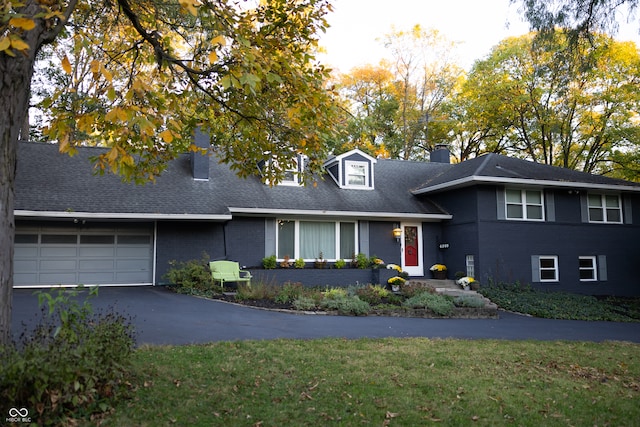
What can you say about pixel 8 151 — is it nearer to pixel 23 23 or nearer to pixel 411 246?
pixel 23 23

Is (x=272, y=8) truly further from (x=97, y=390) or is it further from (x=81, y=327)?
(x=97, y=390)

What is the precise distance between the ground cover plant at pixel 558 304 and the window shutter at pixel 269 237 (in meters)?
7.30

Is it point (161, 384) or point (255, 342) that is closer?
point (161, 384)

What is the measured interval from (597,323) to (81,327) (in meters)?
13.0

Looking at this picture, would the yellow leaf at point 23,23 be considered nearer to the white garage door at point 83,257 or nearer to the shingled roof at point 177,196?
the shingled roof at point 177,196

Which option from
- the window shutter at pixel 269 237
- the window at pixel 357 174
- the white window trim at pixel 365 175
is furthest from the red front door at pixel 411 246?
the window shutter at pixel 269 237

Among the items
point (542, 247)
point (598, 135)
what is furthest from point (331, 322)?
point (598, 135)

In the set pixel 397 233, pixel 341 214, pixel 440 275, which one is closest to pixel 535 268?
pixel 440 275

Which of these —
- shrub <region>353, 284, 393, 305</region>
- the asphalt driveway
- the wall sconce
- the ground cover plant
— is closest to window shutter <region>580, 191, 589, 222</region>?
the ground cover plant

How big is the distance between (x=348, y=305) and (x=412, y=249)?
7459mm

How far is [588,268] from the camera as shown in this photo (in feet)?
62.3

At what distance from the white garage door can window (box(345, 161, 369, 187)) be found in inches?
320

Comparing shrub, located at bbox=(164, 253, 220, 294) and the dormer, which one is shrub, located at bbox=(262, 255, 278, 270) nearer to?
shrub, located at bbox=(164, 253, 220, 294)

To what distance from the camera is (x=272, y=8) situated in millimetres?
7672
